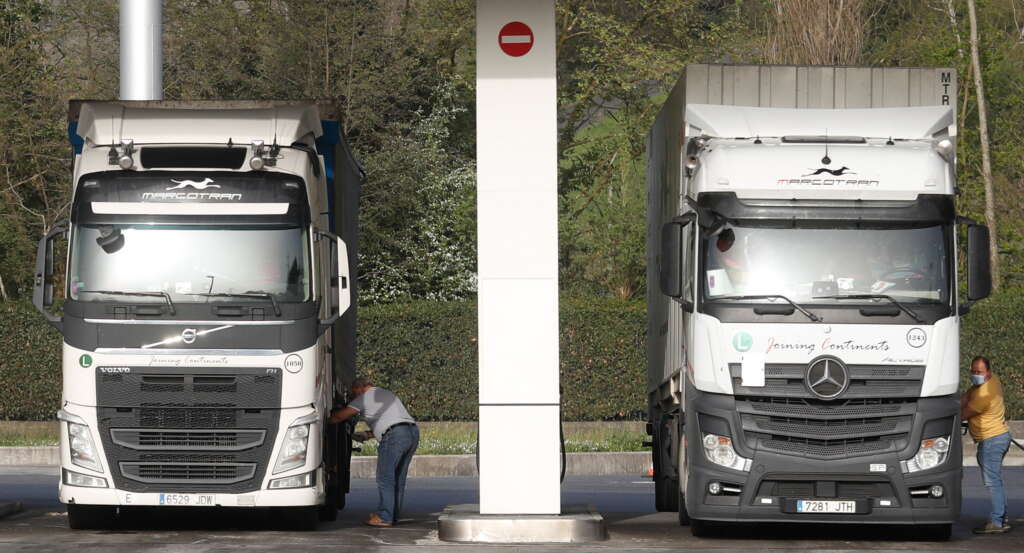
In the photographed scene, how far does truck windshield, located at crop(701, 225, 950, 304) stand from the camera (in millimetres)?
13086

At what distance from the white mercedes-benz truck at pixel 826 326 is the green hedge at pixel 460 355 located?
13817 mm

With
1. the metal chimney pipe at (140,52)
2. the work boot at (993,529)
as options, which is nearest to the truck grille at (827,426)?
the work boot at (993,529)

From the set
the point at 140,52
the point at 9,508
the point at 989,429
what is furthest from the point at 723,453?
the point at 140,52

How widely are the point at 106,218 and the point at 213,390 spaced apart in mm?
1727

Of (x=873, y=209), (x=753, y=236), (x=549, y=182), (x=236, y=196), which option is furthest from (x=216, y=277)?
(x=873, y=209)

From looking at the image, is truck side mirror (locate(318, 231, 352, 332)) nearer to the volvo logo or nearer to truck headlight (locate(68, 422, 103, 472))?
truck headlight (locate(68, 422, 103, 472))

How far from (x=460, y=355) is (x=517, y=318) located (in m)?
14.1

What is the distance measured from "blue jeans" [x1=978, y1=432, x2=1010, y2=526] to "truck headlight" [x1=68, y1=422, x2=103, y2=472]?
784cm

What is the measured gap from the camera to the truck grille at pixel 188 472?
13672 millimetres

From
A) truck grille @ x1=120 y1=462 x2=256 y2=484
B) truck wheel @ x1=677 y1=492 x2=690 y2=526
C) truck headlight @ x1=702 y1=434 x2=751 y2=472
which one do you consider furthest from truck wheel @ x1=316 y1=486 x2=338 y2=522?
truck headlight @ x1=702 y1=434 x2=751 y2=472

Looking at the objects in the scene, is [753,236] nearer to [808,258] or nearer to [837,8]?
[808,258]

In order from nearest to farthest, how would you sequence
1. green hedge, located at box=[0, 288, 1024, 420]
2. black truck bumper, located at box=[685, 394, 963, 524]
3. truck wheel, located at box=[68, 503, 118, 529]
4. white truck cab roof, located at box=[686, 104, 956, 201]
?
1. black truck bumper, located at box=[685, 394, 963, 524]
2. white truck cab roof, located at box=[686, 104, 956, 201]
3. truck wheel, located at box=[68, 503, 118, 529]
4. green hedge, located at box=[0, 288, 1024, 420]

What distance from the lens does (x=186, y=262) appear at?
13.7 m

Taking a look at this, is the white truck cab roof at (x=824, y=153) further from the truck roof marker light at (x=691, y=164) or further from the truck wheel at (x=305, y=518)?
the truck wheel at (x=305, y=518)
